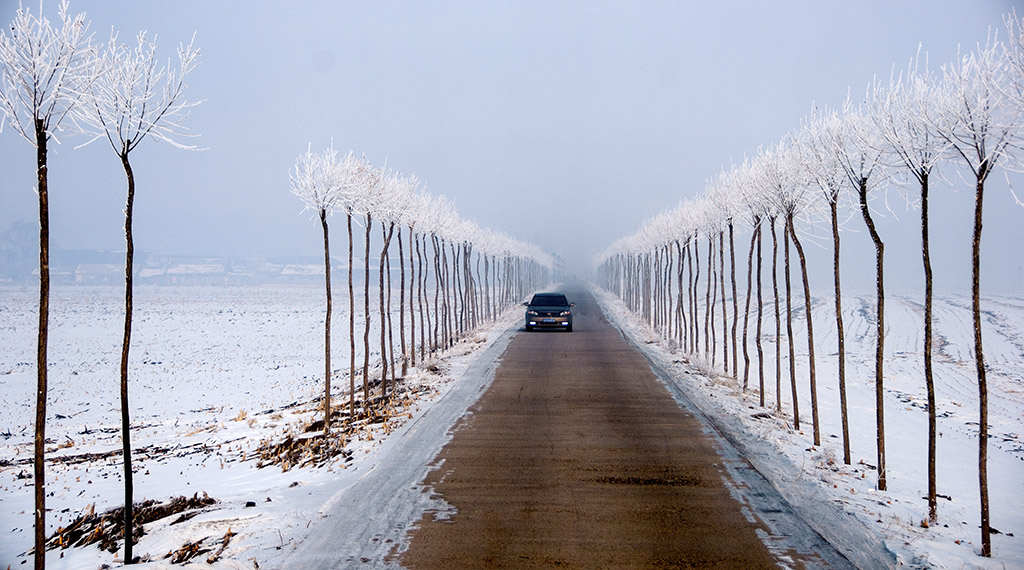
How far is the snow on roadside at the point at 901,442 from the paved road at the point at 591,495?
1.00 meters

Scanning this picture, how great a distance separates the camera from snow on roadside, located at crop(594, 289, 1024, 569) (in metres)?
6.60

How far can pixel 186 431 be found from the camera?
14.4 m

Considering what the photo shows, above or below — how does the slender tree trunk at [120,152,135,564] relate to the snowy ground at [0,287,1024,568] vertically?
above

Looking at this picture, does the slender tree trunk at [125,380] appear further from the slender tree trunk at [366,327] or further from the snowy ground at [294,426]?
the slender tree trunk at [366,327]

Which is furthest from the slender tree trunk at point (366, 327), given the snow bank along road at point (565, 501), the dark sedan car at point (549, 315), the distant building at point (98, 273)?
the distant building at point (98, 273)

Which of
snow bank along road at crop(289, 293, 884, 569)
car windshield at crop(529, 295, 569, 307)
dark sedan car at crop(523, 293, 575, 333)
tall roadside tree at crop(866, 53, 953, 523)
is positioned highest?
→ tall roadside tree at crop(866, 53, 953, 523)

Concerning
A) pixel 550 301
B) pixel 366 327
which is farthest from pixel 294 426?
pixel 550 301

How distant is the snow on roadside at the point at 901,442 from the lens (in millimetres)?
6598

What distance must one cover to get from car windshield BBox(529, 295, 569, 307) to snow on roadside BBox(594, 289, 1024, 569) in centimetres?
507

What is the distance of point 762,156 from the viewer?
14.0 m

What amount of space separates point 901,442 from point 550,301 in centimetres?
2014

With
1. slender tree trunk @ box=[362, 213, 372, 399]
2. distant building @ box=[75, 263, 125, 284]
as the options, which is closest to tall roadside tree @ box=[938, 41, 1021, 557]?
slender tree trunk @ box=[362, 213, 372, 399]

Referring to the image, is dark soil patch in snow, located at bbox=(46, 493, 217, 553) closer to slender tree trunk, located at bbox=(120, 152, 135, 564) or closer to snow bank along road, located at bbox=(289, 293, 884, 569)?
slender tree trunk, located at bbox=(120, 152, 135, 564)

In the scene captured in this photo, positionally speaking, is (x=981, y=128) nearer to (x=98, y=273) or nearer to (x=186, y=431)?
(x=186, y=431)
